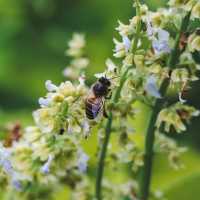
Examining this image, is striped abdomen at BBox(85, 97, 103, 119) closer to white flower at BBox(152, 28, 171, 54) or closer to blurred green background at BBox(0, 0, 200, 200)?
white flower at BBox(152, 28, 171, 54)

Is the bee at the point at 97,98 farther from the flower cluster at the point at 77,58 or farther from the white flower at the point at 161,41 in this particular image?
the flower cluster at the point at 77,58

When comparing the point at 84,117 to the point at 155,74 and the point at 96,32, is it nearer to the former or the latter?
the point at 155,74

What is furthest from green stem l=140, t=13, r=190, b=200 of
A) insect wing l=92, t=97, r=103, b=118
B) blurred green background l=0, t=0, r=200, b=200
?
blurred green background l=0, t=0, r=200, b=200

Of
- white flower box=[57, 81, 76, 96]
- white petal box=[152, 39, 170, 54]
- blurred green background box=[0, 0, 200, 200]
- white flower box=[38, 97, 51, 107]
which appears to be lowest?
white flower box=[38, 97, 51, 107]

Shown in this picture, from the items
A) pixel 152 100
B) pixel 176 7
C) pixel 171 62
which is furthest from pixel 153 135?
pixel 176 7

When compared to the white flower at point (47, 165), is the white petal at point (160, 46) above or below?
above

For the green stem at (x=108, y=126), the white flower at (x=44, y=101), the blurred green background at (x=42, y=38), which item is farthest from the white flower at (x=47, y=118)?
the blurred green background at (x=42, y=38)
